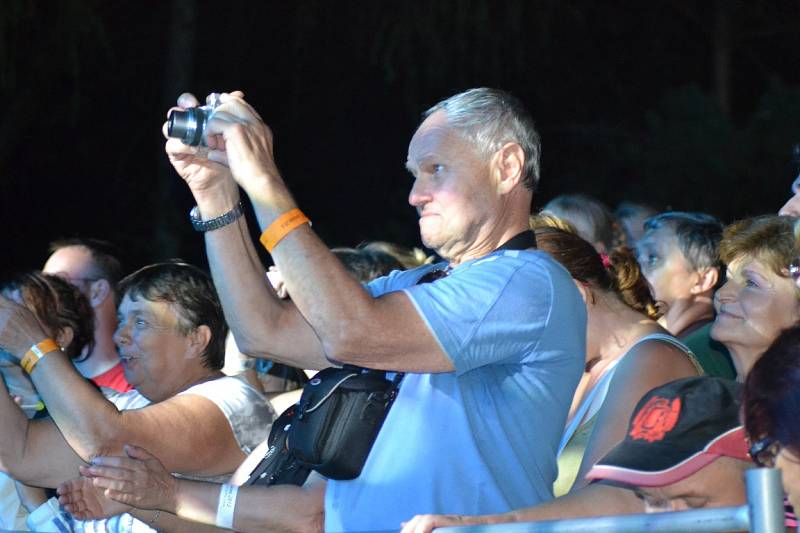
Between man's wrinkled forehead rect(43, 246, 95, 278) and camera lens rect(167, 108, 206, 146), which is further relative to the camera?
man's wrinkled forehead rect(43, 246, 95, 278)

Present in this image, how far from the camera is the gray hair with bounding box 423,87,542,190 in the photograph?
9.29 feet

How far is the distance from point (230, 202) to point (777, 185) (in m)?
8.22

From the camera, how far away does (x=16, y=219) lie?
9.66 meters

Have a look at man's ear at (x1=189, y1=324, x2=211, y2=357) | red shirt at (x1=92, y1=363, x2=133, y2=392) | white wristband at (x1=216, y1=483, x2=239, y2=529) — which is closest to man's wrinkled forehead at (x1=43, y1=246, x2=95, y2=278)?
red shirt at (x1=92, y1=363, x2=133, y2=392)

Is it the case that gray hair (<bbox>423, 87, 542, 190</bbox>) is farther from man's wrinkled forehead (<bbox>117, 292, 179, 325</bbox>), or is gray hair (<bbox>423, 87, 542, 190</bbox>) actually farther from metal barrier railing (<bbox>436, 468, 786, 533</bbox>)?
man's wrinkled forehead (<bbox>117, 292, 179, 325</bbox>)

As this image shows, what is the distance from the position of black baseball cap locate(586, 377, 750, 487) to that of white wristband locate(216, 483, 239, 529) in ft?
3.65

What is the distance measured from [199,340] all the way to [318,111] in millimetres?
7304

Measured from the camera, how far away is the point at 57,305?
15.6 ft

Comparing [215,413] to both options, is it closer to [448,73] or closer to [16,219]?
[16,219]

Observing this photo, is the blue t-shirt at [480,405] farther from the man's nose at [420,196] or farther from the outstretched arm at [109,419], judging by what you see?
the outstretched arm at [109,419]

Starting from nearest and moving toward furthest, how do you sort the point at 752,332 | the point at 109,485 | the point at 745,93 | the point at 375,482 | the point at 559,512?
the point at 559,512
the point at 375,482
the point at 109,485
the point at 752,332
the point at 745,93

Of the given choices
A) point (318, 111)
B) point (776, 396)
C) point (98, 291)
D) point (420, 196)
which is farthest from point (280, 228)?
point (318, 111)

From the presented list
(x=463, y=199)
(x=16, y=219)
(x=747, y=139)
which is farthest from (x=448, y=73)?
(x=463, y=199)

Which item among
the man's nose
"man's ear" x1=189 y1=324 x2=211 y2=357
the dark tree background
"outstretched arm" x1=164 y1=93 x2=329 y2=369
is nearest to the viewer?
the man's nose
